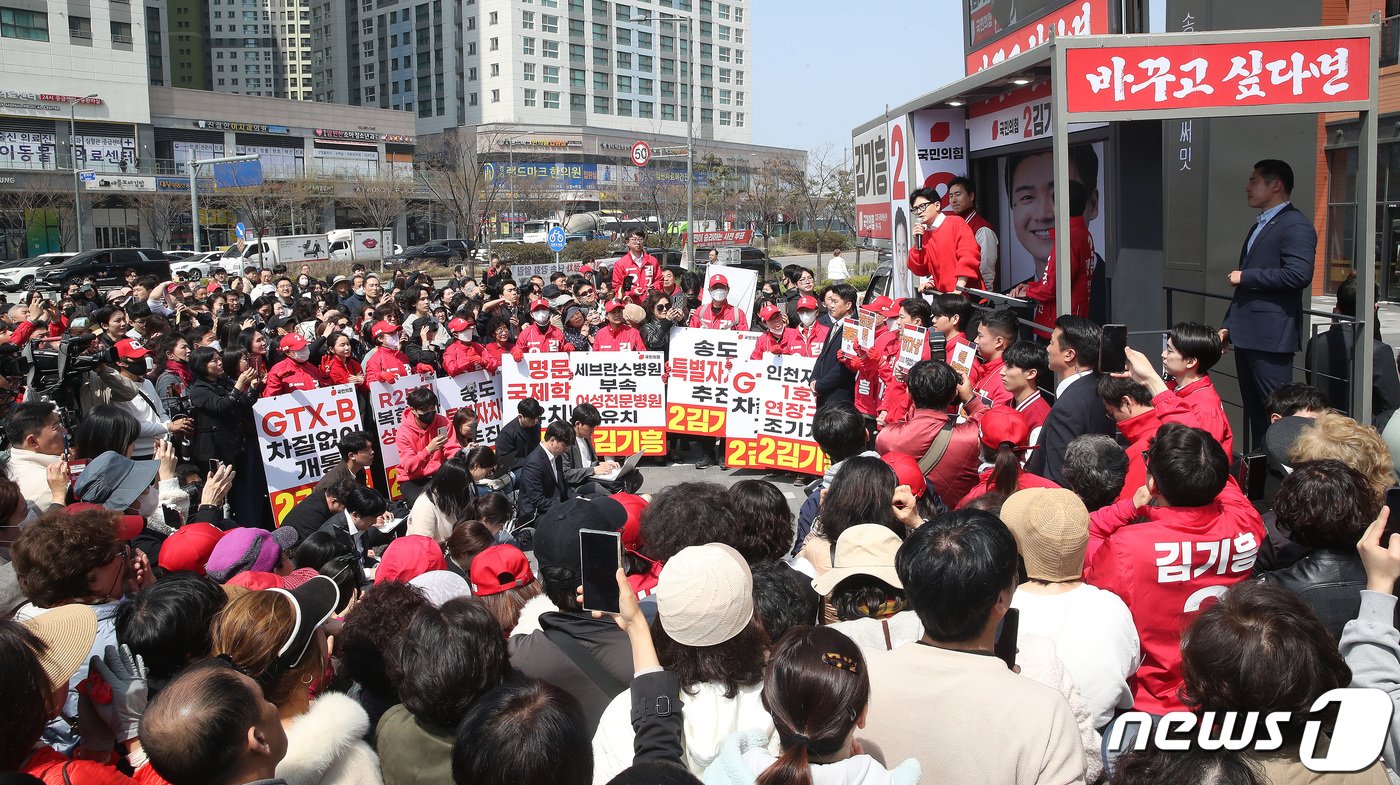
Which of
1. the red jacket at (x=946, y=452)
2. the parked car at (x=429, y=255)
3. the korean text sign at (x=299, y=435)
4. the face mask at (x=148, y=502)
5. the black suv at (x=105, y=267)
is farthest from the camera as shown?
the parked car at (x=429, y=255)

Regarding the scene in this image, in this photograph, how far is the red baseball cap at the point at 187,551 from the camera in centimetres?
434

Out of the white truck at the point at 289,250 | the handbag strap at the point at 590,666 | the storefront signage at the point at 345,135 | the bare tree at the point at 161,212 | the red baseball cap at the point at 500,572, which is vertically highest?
the storefront signage at the point at 345,135

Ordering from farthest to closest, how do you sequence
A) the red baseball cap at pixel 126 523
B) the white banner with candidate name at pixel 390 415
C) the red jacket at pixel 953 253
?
1. the white banner with candidate name at pixel 390 415
2. the red jacket at pixel 953 253
3. the red baseball cap at pixel 126 523

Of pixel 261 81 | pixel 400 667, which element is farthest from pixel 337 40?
pixel 400 667

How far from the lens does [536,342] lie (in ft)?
35.4

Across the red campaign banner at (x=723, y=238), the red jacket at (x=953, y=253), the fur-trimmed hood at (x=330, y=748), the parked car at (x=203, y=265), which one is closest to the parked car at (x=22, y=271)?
the parked car at (x=203, y=265)

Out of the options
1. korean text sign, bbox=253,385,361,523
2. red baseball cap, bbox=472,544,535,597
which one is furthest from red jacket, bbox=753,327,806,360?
red baseball cap, bbox=472,544,535,597

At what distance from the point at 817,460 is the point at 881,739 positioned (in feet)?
25.7

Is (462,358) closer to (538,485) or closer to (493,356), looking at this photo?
(493,356)

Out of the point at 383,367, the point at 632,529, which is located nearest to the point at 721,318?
the point at 383,367

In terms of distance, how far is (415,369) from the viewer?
9930mm

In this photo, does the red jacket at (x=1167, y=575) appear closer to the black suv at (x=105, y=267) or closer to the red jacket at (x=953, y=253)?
the red jacket at (x=953, y=253)

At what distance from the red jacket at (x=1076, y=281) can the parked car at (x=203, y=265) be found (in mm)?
32602

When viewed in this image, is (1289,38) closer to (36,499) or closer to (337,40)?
(36,499)
